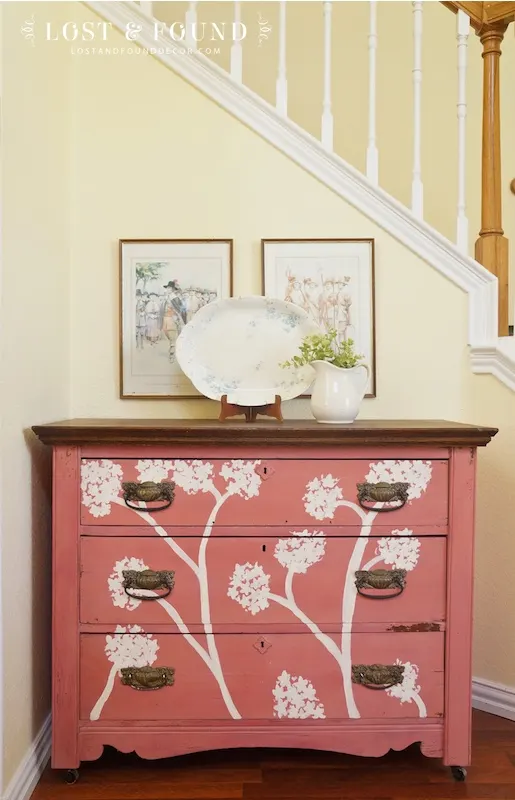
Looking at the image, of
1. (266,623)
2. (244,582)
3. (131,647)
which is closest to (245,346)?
(244,582)

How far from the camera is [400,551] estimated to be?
1667mm

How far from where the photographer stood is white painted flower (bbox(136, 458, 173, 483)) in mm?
1653

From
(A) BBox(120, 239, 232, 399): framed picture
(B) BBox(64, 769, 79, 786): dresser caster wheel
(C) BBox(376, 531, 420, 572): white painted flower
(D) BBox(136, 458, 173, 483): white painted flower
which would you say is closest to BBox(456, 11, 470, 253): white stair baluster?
(A) BBox(120, 239, 232, 399): framed picture

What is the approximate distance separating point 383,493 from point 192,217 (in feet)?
3.75

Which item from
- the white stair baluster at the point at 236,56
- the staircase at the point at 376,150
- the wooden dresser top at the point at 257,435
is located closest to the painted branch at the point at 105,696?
the wooden dresser top at the point at 257,435

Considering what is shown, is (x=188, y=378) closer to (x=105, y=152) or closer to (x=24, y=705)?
(x=105, y=152)

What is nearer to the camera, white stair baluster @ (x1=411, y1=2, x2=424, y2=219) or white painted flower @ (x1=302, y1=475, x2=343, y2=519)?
white painted flower @ (x1=302, y1=475, x2=343, y2=519)

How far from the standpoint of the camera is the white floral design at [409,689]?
1.66 m

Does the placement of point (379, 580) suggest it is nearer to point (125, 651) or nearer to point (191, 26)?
point (125, 651)

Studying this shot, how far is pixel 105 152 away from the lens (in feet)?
6.92

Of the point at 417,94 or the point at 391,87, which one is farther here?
the point at 391,87

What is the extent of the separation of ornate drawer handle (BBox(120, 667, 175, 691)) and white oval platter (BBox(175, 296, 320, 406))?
822 millimetres

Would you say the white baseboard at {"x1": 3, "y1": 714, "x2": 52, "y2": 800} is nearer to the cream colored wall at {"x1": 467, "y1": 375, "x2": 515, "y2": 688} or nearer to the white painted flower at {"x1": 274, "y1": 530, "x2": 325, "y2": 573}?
the white painted flower at {"x1": 274, "y1": 530, "x2": 325, "y2": 573}

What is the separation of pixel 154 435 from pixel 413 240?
1.14m
